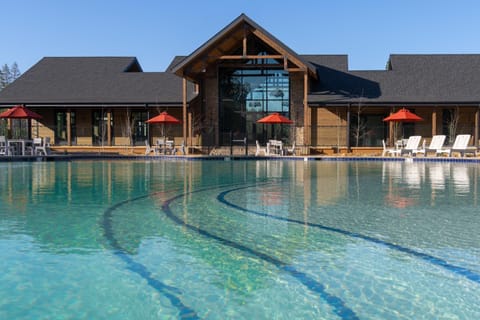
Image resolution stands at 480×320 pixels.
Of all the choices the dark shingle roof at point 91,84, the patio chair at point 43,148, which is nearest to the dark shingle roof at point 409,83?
the dark shingle roof at point 91,84

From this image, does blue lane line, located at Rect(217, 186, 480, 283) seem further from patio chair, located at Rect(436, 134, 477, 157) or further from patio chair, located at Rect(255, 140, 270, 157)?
patio chair, located at Rect(436, 134, 477, 157)

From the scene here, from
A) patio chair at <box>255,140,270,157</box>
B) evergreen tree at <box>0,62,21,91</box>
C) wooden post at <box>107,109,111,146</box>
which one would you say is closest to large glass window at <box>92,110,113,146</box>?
wooden post at <box>107,109,111,146</box>

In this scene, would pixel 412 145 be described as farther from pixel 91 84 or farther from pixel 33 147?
pixel 91 84

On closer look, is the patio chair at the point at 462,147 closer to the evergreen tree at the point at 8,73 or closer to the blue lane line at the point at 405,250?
the blue lane line at the point at 405,250

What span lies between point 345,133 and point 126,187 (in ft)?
53.5

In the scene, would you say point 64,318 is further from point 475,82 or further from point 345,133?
point 475,82

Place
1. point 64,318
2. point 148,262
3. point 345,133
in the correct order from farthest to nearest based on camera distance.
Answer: point 345,133 → point 148,262 → point 64,318

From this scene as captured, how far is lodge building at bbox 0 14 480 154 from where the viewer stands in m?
23.0

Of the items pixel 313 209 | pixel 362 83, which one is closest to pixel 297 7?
pixel 362 83

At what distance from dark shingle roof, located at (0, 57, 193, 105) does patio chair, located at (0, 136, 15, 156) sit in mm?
4457

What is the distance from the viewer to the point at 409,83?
81.1ft

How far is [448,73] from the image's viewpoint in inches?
1004

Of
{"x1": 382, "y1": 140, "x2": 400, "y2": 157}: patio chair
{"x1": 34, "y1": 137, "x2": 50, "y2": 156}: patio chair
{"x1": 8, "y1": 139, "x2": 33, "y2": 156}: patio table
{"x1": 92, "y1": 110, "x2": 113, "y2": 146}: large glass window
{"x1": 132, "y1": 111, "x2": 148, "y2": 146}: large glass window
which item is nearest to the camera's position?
{"x1": 8, "y1": 139, "x2": 33, "y2": 156}: patio table

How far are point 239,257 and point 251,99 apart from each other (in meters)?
21.2
